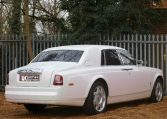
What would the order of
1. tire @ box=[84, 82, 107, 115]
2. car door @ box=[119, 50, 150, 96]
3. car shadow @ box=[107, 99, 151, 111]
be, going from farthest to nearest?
car shadow @ box=[107, 99, 151, 111]
car door @ box=[119, 50, 150, 96]
tire @ box=[84, 82, 107, 115]

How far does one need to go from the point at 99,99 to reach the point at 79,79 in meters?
0.89

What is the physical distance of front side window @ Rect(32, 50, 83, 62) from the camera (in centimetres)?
1179

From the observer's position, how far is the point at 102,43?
16.9m

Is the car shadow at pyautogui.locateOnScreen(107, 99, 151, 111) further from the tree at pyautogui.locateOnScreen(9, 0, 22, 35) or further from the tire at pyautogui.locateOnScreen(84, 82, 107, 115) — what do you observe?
the tree at pyautogui.locateOnScreen(9, 0, 22, 35)

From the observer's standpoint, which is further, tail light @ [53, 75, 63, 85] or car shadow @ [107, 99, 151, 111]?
car shadow @ [107, 99, 151, 111]

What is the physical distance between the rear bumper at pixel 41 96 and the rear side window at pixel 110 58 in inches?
59.6

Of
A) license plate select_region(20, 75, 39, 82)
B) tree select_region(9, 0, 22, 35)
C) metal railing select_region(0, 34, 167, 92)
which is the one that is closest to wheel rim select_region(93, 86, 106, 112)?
license plate select_region(20, 75, 39, 82)

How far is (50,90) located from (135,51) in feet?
20.5

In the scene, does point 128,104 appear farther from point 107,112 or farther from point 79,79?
point 79,79

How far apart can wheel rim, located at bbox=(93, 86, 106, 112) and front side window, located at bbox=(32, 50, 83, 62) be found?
0.83 m

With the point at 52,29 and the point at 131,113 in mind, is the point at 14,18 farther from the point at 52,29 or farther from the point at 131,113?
the point at 131,113

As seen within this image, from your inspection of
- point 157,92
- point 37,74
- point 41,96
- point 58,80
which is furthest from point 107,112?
point 157,92

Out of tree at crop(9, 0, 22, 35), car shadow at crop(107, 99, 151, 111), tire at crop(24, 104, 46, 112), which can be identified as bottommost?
car shadow at crop(107, 99, 151, 111)

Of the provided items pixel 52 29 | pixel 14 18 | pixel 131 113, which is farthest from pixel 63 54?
pixel 52 29
